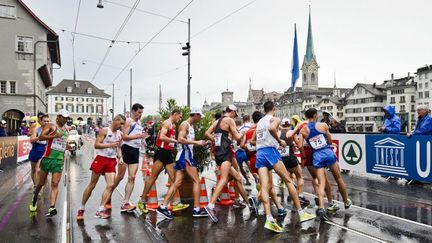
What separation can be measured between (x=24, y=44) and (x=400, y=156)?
39.3 meters

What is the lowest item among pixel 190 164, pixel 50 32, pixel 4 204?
pixel 4 204

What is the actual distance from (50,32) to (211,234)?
4183 centimetres

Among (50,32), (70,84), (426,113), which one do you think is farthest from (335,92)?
(426,113)

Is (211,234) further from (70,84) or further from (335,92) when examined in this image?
(335,92)

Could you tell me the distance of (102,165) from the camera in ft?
23.7

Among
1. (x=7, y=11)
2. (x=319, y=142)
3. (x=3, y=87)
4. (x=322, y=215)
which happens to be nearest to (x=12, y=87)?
(x=3, y=87)

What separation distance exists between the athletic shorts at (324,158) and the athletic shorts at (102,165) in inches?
152

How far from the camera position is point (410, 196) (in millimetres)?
9289

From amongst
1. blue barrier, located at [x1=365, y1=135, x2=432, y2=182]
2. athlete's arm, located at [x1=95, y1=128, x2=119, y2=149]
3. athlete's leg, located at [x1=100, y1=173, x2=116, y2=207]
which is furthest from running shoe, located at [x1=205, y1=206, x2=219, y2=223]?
blue barrier, located at [x1=365, y1=135, x2=432, y2=182]

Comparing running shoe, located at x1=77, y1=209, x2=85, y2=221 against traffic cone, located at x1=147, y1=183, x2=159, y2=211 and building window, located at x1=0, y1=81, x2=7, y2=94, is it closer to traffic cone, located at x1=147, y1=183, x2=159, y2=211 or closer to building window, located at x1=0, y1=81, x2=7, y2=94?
traffic cone, located at x1=147, y1=183, x2=159, y2=211

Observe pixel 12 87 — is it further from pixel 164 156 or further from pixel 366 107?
pixel 366 107

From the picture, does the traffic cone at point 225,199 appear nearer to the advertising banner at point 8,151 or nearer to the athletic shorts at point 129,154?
the athletic shorts at point 129,154

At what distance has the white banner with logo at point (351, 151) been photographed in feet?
41.6

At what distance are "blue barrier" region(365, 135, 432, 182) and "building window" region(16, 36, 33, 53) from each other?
37693 mm
